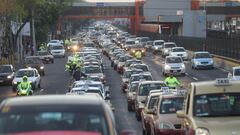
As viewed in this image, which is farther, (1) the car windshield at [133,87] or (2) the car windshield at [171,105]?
(1) the car windshield at [133,87]

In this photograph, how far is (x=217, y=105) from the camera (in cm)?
1329

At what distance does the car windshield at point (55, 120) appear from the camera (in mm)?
7773

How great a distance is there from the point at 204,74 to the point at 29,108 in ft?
160

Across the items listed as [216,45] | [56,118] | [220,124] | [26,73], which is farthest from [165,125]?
[216,45]

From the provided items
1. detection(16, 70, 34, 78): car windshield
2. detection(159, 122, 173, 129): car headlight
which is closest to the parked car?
detection(16, 70, 34, 78): car windshield

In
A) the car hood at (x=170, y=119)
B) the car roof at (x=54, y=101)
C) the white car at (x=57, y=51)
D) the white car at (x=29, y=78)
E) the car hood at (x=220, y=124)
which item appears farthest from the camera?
the white car at (x=57, y=51)

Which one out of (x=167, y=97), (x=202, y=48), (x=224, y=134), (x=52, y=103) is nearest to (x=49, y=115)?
(x=52, y=103)

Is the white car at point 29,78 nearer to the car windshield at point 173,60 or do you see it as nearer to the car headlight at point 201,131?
the car windshield at point 173,60

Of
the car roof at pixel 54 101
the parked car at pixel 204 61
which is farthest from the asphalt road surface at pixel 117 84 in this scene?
the car roof at pixel 54 101

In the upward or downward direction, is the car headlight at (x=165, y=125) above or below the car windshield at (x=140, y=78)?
above

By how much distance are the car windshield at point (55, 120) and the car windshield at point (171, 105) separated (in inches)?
417

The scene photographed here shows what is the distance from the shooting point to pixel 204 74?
56.2 meters

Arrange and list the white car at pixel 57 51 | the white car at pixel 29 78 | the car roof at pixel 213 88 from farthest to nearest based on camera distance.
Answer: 1. the white car at pixel 57 51
2. the white car at pixel 29 78
3. the car roof at pixel 213 88

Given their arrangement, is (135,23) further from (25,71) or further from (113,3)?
(25,71)
